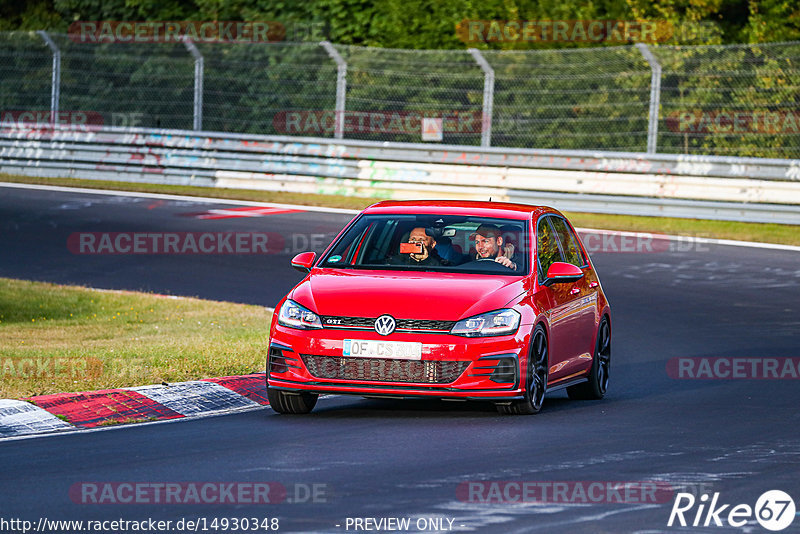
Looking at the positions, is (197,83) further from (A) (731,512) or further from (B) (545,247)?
(A) (731,512)

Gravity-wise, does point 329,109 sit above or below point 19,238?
above

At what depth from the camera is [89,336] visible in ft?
47.8

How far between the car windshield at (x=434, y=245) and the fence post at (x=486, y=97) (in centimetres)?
1458

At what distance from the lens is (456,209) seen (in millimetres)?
11148

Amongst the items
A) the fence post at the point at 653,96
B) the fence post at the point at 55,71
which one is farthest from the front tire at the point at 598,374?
the fence post at the point at 55,71

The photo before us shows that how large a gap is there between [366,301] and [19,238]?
518 inches

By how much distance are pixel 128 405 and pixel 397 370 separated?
Result: 202 cm

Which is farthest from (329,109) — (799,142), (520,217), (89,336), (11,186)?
(520,217)

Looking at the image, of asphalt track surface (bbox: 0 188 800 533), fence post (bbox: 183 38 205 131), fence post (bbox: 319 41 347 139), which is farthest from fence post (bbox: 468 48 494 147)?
asphalt track surface (bbox: 0 188 800 533)

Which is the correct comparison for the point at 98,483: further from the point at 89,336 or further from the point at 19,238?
the point at 19,238

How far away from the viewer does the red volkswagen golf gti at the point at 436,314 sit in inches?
379

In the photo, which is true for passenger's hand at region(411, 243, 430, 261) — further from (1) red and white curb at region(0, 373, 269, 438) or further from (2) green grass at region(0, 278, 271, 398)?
(2) green grass at region(0, 278, 271, 398)

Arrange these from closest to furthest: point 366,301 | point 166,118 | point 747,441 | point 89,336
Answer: point 747,441
point 366,301
point 89,336
point 166,118

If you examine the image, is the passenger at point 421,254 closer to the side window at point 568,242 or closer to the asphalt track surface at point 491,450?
the asphalt track surface at point 491,450
